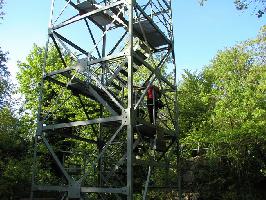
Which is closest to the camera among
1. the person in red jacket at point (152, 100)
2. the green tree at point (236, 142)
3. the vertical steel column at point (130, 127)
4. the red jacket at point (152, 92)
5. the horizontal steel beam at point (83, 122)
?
the vertical steel column at point (130, 127)

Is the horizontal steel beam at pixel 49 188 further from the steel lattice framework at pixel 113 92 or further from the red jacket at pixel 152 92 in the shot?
the red jacket at pixel 152 92

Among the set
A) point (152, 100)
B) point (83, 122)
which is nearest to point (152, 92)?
point (152, 100)

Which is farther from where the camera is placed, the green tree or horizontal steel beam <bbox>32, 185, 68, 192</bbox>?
the green tree

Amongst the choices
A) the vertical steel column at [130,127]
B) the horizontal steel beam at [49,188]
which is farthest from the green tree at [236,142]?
the horizontal steel beam at [49,188]

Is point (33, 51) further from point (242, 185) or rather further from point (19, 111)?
point (242, 185)

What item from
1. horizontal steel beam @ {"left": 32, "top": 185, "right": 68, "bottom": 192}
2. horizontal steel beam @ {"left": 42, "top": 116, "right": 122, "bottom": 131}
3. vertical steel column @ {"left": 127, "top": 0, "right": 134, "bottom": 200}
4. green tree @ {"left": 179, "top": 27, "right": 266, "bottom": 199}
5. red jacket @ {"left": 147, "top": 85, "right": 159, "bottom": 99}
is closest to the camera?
vertical steel column @ {"left": 127, "top": 0, "right": 134, "bottom": 200}

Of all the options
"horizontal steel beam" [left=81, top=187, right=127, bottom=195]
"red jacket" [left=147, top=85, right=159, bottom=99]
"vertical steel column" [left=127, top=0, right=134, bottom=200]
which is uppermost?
"red jacket" [left=147, top=85, right=159, bottom=99]

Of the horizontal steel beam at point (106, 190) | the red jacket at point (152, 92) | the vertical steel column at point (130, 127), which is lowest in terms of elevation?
the horizontal steel beam at point (106, 190)

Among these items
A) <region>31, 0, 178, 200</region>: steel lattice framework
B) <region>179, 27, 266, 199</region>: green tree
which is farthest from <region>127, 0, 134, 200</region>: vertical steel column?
<region>179, 27, 266, 199</region>: green tree

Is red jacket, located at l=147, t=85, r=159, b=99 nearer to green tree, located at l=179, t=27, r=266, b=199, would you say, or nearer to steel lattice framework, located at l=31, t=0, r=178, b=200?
steel lattice framework, located at l=31, t=0, r=178, b=200

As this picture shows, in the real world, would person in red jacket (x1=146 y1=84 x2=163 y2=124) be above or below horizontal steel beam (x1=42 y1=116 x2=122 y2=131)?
above

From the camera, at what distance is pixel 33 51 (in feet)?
94.0

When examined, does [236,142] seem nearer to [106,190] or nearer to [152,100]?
[152,100]

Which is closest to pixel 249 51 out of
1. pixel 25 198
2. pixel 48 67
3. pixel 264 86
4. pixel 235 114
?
pixel 264 86
